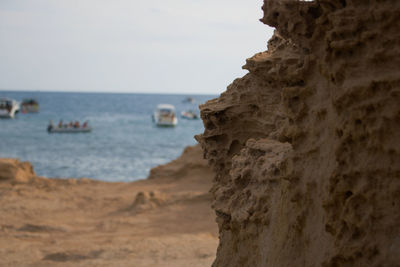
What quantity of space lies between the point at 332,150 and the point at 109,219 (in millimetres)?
9265

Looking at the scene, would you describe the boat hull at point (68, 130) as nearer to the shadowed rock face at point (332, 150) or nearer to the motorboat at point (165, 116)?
the motorboat at point (165, 116)

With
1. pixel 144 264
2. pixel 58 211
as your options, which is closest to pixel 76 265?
pixel 144 264

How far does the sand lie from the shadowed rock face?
14.9ft

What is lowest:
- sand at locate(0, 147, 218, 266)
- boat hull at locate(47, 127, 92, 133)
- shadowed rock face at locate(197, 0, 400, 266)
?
sand at locate(0, 147, 218, 266)

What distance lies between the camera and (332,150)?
291 cm

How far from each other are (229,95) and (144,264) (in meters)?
4.17

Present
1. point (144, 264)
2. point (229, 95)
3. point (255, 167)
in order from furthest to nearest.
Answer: point (144, 264) < point (229, 95) < point (255, 167)

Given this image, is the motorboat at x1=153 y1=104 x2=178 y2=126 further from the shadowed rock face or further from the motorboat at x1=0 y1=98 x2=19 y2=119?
the shadowed rock face

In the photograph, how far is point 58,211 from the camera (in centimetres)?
1226

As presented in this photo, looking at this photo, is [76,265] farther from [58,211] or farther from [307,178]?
[307,178]

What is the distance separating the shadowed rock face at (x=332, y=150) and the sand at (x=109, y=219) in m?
4.55

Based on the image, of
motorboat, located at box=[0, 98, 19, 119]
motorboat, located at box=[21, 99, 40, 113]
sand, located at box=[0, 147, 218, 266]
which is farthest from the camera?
motorboat, located at box=[21, 99, 40, 113]

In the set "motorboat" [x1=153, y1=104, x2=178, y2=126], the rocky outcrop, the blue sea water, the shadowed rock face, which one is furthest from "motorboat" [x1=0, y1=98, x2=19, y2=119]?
the shadowed rock face

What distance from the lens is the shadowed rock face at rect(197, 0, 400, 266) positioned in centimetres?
266
